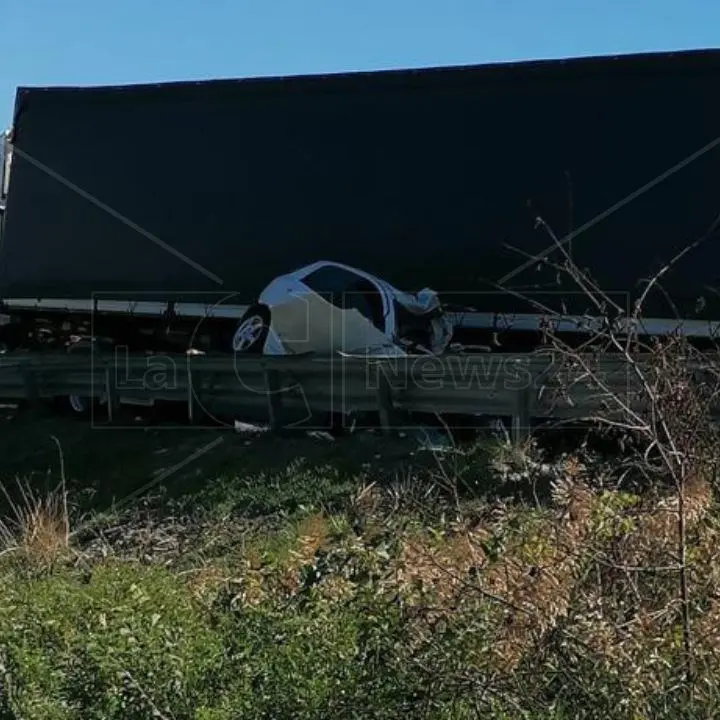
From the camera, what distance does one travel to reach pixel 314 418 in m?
11.8

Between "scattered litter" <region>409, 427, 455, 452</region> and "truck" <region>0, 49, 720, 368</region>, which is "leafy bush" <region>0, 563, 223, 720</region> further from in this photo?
"truck" <region>0, 49, 720, 368</region>

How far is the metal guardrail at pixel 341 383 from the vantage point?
997 cm

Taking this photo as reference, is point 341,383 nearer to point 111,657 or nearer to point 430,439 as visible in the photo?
point 430,439

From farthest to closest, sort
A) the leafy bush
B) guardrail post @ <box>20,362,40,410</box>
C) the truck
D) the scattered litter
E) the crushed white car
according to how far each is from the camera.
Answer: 1. guardrail post @ <box>20,362,40,410</box>
2. the crushed white car
3. the truck
4. the scattered litter
5. the leafy bush

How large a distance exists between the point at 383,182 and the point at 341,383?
4.00m

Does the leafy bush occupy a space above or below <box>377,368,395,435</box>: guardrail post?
below

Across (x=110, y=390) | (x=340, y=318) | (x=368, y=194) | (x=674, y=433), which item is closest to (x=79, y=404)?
(x=110, y=390)

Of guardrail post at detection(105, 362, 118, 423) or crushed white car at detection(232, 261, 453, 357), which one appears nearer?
crushed white car at detection(232, 261, 453, 357)

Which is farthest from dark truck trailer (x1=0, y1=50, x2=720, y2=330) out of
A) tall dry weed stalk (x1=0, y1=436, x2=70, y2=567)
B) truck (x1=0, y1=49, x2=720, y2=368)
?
tall dry weed stalk (x1=0, y1=436, x2=70, y2=567)

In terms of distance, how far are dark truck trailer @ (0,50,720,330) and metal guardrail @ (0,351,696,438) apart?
94 cm

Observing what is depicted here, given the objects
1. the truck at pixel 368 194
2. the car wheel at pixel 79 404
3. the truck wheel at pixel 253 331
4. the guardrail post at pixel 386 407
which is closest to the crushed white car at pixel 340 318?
the truck wheel at pixel 253 331

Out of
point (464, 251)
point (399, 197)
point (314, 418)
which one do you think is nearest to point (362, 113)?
point (399, 197)

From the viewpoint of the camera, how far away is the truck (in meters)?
12.6

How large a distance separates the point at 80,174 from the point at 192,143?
208 cm
